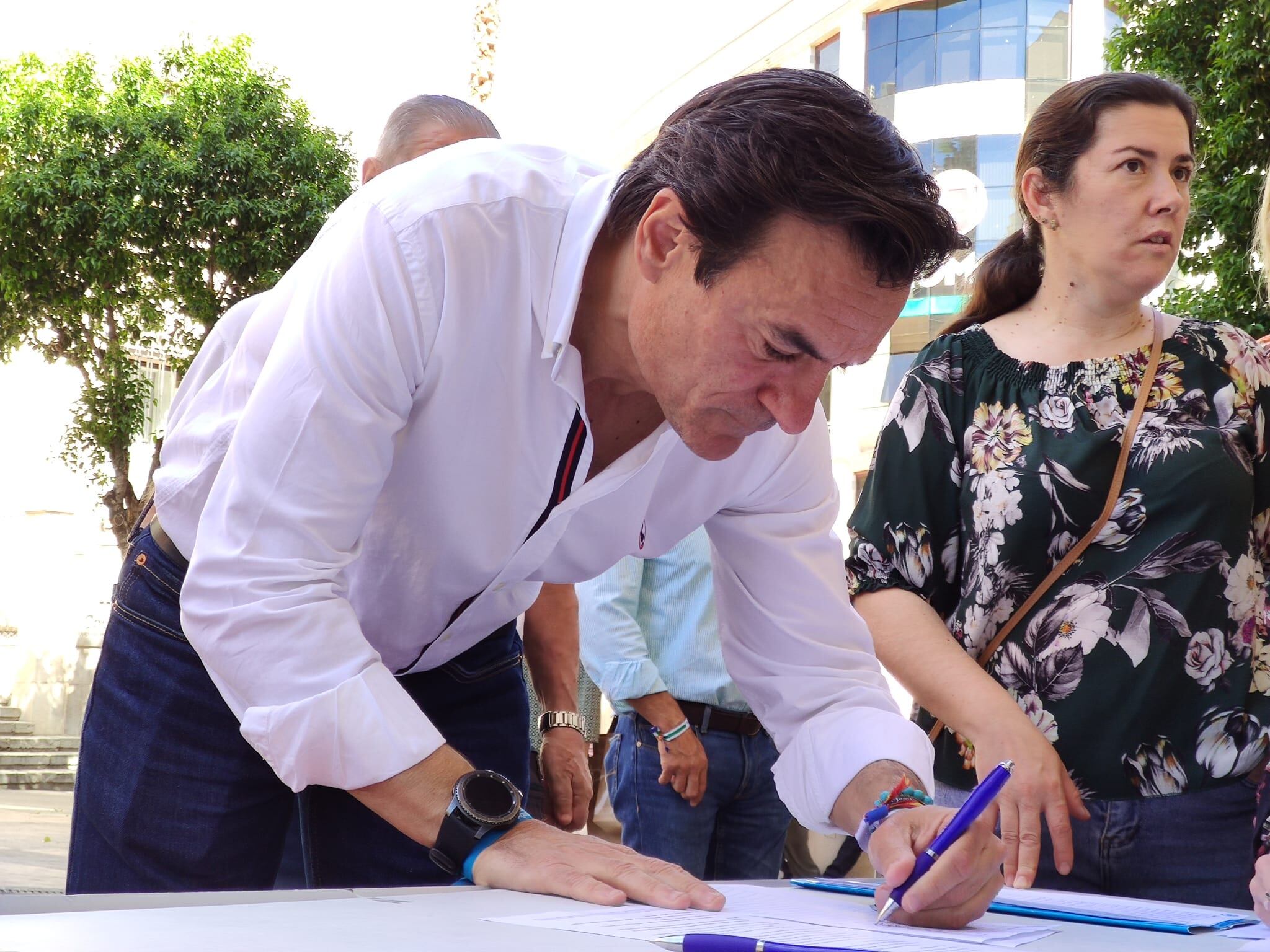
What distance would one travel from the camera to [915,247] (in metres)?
1.43

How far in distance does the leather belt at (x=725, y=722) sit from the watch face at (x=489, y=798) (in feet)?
6.71

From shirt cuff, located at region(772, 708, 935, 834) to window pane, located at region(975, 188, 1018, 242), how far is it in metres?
19.9

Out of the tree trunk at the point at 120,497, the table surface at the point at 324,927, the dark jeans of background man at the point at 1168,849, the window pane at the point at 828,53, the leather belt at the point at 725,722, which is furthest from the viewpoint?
the window pane at the point at 828,53

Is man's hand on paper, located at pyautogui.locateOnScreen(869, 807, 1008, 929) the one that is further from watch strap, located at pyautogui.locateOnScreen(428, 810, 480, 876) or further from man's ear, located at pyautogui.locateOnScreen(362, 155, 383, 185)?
man's ear, located at pyautogui.locateOnScreen(362, 155, 383, 185)

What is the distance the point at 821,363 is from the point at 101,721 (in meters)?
1.04

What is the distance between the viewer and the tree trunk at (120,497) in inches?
564

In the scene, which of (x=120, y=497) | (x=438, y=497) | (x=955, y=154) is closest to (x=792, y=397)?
(x=438, y=497)

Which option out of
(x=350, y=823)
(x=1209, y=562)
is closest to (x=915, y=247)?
(x=1209, y=562)

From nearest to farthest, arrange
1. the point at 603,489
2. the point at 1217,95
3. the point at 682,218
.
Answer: the point at 682,218 < the point at 603,489 < the point at 1217,95

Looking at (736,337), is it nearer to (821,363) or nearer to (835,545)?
(821,363)

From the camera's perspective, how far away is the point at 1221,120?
25.2ft

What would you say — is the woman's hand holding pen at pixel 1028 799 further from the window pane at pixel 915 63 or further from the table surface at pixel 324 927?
the window pane at pixel 915 63

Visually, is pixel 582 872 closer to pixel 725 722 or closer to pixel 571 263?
pixel 571 263

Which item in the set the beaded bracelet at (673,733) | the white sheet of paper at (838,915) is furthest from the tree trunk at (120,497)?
the white sheet of paper at (838,915)
